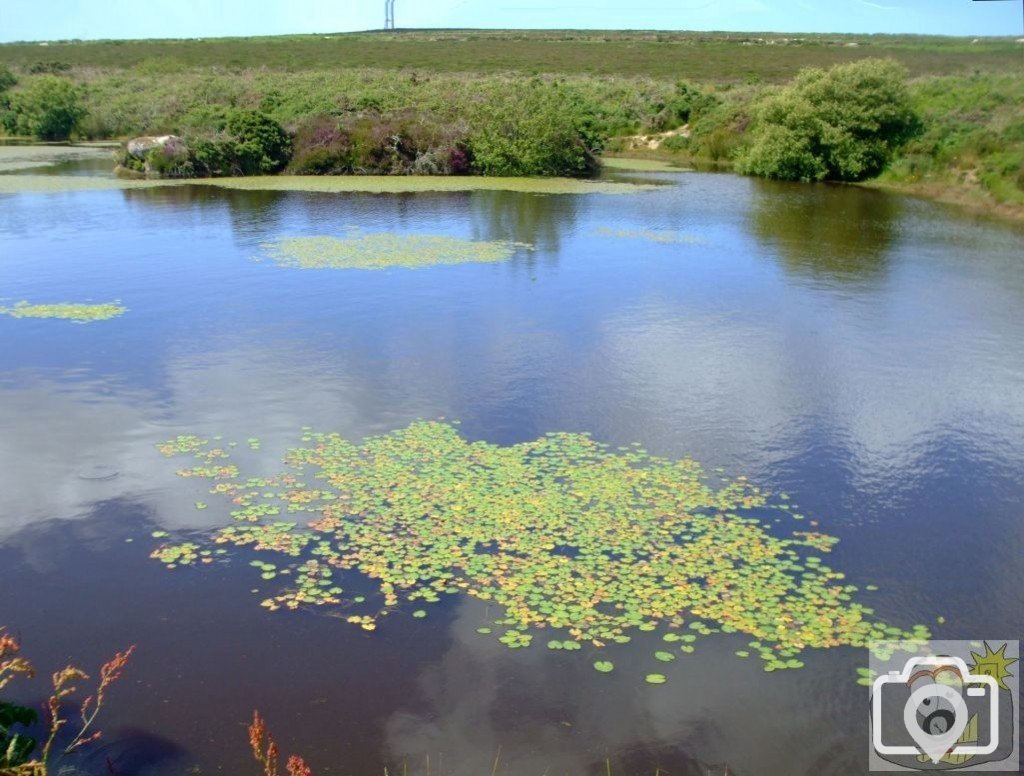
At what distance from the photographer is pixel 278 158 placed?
30391 mm

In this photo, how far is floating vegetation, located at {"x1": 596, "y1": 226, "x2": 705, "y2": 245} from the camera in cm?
1867

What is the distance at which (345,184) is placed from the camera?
27672mm

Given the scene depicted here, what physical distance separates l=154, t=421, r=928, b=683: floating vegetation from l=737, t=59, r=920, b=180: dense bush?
2583 centimetres

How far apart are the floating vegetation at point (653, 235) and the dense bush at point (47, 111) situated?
35852 millimetres

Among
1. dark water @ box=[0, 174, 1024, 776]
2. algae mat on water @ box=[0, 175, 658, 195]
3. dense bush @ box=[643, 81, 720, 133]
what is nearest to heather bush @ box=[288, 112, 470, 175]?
algae mat on water @ box=[0, 175, 658, 195]

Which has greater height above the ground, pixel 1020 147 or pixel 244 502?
pixel 1020 147

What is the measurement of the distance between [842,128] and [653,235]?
14.8m

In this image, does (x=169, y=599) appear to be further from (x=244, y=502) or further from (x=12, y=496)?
(x=12, y=496)

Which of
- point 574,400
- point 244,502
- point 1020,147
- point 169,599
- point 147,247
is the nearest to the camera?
point 169,599

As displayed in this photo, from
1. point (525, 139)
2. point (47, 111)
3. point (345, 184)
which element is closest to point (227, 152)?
point (345, 184)

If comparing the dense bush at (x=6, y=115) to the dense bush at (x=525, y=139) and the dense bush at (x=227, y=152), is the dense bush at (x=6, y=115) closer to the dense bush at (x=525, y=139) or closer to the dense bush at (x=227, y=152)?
the dense bush at (x=227, y=152)

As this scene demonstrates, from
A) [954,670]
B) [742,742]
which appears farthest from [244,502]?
[954,670]

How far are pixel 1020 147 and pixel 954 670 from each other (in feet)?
78.7

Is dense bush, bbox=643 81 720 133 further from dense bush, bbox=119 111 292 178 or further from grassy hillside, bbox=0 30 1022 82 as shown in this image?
dense bush, bbox=119 111 292 178
